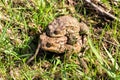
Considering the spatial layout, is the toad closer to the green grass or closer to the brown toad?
the brown toad

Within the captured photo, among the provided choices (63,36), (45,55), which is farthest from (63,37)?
(45,55)

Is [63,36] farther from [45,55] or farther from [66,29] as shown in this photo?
[45,55]

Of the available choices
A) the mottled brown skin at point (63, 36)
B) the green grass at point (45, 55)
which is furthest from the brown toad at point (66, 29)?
the green grass at point (45, 55)

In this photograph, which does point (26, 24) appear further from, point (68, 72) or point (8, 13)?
point (68, 72)

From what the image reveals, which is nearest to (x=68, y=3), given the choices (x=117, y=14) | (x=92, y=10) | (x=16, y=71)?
(x=92, y=10)

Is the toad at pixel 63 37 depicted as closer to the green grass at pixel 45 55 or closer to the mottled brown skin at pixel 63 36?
the mottled brown skin at pixel 63 36

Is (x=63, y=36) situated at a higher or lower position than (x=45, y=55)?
higher
